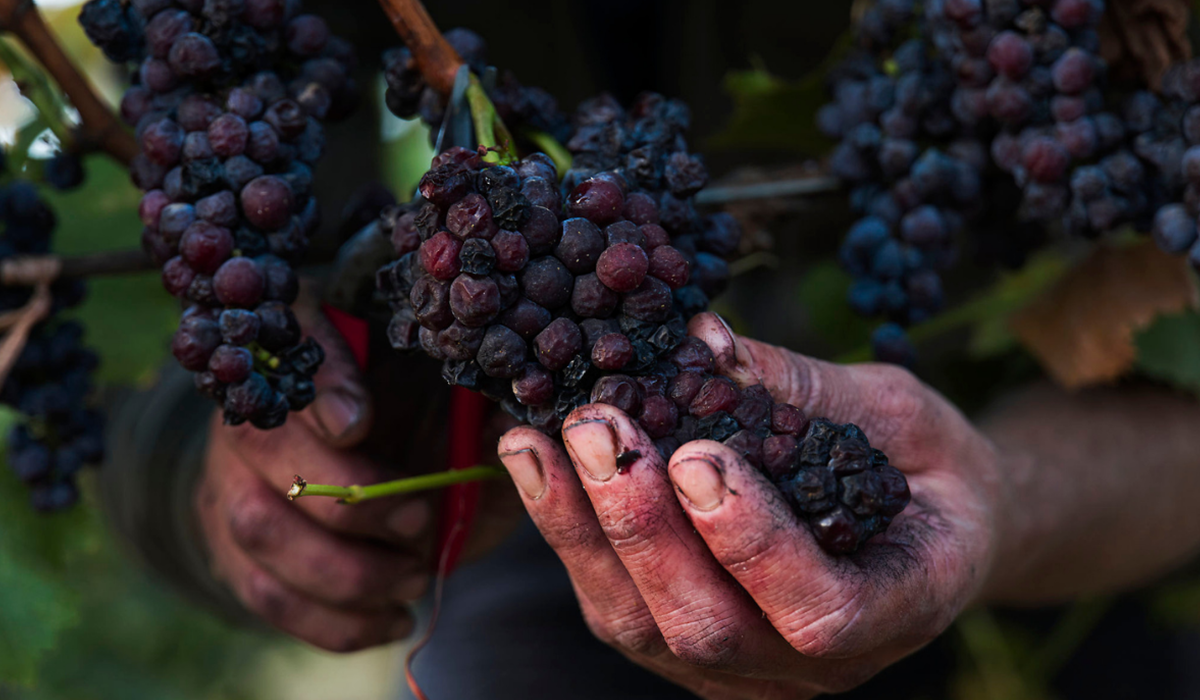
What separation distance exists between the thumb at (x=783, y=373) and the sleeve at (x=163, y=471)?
113cm

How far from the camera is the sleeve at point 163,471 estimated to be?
1445 millimetres

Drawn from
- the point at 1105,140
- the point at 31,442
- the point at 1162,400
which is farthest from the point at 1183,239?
the point at 31,442

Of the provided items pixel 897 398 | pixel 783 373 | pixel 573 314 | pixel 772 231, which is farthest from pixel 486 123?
pixel 772 231

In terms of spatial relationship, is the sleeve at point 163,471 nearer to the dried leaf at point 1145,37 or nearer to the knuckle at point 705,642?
the knuckle at point 705,642

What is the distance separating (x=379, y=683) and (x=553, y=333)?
3.97m

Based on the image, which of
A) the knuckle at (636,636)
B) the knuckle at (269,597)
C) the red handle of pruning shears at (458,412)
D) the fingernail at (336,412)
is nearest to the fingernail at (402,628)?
the knuckle at (269,597)

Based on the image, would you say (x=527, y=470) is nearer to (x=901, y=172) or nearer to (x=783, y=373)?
Answer: (x=783, y=373)

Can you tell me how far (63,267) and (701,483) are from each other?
0.73 metres

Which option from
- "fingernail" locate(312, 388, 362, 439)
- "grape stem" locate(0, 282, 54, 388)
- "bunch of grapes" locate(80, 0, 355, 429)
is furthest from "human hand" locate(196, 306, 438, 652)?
"grape stem" locate(0, 282, 54, 388)

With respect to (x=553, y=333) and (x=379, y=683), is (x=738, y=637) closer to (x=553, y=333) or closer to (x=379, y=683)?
(x=553, y=333)

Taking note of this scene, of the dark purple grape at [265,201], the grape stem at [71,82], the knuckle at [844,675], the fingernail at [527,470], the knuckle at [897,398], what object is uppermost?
the grape stem at [71,82]

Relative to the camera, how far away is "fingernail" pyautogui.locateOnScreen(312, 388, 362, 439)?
789 millimetres

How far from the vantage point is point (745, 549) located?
524 millimetres

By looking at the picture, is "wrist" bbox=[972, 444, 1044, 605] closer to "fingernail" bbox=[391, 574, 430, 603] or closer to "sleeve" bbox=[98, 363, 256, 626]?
"fingernail" bbox=[391, 574, 430, 603]
